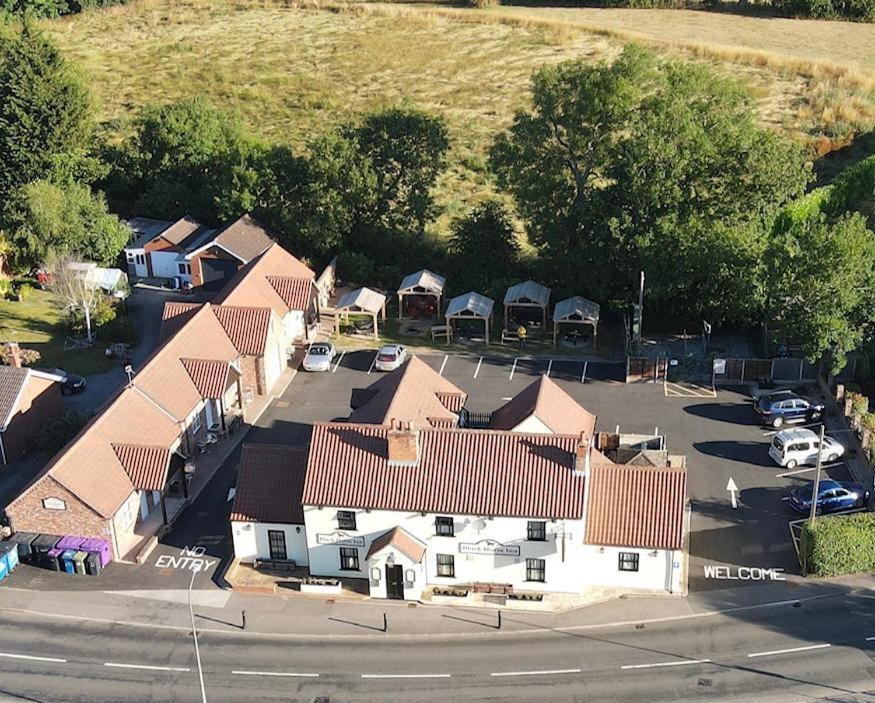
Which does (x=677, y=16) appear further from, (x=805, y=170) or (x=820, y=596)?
(x=820, y=596)

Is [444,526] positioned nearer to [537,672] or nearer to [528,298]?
[537,672]

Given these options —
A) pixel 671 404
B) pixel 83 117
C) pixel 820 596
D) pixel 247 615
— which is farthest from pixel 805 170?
pixel 83 117

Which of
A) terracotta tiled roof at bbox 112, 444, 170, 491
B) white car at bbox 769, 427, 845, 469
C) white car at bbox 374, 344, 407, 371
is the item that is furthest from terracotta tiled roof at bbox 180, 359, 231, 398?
white car at bbox 769, 427, 845, 469

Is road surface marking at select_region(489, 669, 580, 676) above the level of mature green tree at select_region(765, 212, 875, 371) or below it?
below

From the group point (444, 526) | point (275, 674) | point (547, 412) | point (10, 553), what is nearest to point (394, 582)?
point (444, 526)

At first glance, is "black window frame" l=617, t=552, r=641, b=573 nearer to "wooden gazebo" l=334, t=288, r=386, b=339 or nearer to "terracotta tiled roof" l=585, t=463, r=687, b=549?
"terracotta tiled roof" l=585, t=463, r=687, b=549

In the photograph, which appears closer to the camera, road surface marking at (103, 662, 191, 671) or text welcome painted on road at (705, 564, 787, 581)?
road surface marking at (103, 662, 191, 671)

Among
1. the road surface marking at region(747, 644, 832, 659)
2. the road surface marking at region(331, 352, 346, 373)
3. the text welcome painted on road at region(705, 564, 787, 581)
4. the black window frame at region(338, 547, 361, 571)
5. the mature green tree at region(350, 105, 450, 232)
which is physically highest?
the mature green tree at region(350, 105, 450, 232)
